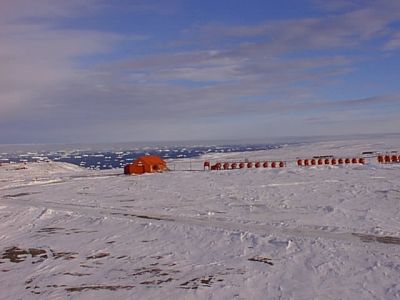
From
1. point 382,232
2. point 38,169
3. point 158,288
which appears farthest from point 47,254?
point 38,169

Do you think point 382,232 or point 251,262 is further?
point 382,232

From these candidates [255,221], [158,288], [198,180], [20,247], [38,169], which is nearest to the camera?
[158,288]

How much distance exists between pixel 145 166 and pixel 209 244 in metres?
25.6

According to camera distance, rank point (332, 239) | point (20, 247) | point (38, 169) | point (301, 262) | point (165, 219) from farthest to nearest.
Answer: point (38, 169), point (165, 219), point (20, 247), point (332, 239), point (301, 262)

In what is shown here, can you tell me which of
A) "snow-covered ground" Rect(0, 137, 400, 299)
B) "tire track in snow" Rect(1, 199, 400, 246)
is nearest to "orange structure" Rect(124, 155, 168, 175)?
"snow-covered ground" Rect(0, 137, 400, 299)

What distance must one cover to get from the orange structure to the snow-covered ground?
13.3m

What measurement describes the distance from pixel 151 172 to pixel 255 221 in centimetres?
2318

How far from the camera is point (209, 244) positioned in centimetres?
1316

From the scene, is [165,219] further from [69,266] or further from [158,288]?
[158,288]

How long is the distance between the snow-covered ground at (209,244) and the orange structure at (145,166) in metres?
13.3

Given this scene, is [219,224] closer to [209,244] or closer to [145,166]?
[209,244]

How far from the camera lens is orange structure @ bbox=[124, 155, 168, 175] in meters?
37.8

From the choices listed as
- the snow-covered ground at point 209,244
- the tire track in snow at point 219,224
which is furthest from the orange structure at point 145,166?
the tire track in snow at point 219,224

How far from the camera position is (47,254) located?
1297 centimetres
